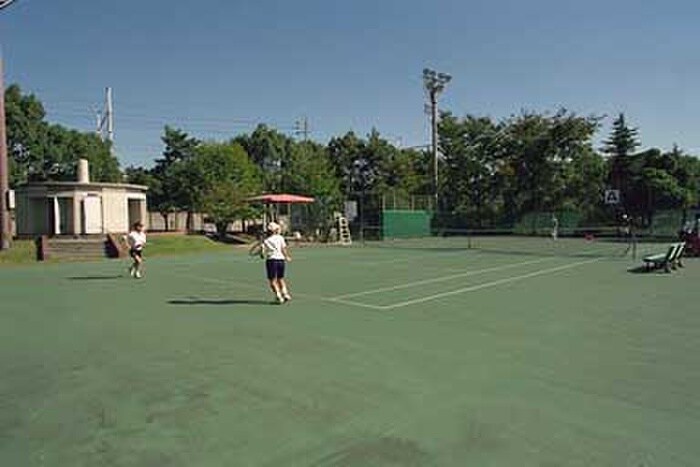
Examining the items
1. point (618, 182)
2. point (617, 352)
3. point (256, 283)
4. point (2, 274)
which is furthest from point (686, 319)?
point (618, 182)

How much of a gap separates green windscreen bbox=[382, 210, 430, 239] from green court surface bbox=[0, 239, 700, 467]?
30278 millimetres

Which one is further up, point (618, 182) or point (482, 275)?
point (618, 182)

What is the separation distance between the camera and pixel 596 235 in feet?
143

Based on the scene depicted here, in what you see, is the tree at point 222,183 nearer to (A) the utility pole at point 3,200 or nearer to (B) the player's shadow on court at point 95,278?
(A) the utility pole at point 3,200

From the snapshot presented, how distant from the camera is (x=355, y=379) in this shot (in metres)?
6.50

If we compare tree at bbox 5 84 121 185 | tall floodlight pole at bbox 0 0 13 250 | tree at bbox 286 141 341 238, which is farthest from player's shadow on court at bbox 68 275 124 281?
tree at bbox 5 84 121 185

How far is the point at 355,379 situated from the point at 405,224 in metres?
39.5

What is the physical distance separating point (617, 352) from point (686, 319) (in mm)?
3163

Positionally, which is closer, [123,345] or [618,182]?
[123,345]

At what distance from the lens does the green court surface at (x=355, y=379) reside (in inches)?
180

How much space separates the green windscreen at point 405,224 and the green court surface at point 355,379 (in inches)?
1192

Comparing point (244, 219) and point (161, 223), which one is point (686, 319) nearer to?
point (244, 219)

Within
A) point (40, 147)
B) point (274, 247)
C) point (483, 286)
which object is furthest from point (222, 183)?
point (274, 247)

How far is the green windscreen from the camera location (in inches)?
1734
